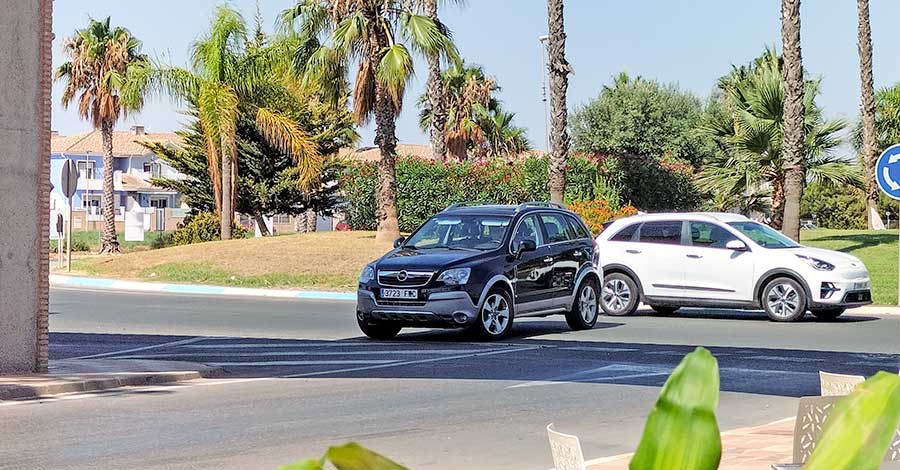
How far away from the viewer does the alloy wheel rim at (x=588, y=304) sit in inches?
777

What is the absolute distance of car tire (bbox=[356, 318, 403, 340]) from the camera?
58.9 ft

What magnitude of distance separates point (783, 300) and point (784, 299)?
0.08ft

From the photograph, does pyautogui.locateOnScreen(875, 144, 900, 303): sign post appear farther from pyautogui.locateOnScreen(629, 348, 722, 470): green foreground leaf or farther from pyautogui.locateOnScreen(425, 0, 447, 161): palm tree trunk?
pyautogui.locateOnScreen(629, 348, 722, 470): green foreground leaf

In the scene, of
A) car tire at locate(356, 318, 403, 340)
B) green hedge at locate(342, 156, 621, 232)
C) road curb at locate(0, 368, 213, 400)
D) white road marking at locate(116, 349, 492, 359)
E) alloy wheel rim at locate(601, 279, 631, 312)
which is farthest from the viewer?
green hedge at locate(342, 156, 621, 232)

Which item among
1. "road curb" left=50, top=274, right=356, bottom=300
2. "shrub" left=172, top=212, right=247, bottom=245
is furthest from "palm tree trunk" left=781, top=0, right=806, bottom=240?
"shrub" left=172, top=212, right=247, bottom=245

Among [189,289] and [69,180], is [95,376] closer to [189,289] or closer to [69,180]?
[189,289]

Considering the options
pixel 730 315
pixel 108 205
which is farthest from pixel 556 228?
pixel 108 205

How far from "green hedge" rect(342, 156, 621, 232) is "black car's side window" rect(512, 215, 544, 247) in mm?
19566

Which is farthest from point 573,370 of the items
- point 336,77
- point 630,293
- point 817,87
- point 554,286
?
point 817,87

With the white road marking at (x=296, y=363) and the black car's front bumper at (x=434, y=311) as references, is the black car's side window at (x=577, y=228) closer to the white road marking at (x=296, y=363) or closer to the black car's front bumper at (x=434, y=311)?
the black car's front bumper at (x=434, y=311)

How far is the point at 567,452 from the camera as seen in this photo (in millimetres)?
1640

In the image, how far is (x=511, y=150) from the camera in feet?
226

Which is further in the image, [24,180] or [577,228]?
[577,228]

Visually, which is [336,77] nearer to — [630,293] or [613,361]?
[630,293]
